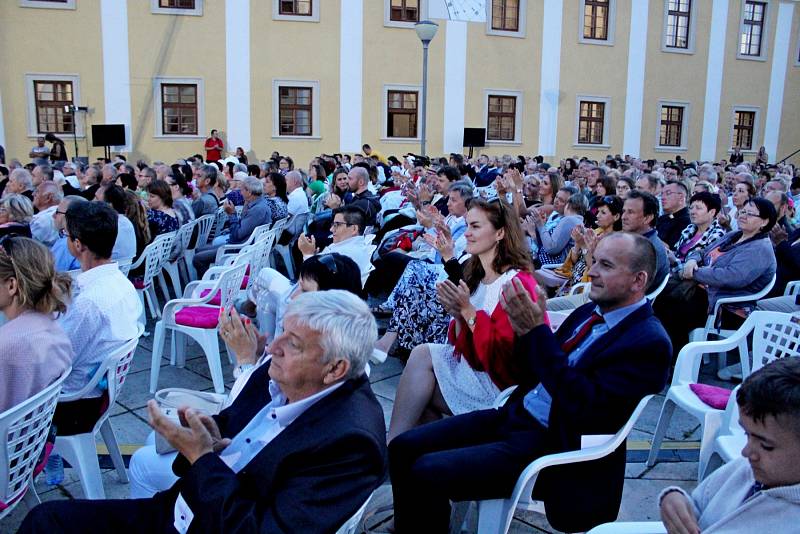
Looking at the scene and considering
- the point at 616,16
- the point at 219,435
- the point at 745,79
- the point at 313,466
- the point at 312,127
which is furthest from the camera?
the point at 745,79

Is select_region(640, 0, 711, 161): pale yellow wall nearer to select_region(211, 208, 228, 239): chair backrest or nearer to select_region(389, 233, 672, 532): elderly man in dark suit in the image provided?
select_region(211, 208, 228, 239): chair backrest

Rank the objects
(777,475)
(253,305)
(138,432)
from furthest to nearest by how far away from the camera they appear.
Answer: (253,305), (138,432), (777,475)

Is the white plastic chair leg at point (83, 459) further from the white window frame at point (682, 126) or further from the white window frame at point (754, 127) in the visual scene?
the white window frame at point (754, 127)

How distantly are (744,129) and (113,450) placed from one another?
28.1m

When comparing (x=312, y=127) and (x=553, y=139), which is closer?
(x=312, y=127)

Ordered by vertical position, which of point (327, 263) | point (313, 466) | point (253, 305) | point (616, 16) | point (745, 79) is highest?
point (616, 16)

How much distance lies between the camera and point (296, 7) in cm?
2120

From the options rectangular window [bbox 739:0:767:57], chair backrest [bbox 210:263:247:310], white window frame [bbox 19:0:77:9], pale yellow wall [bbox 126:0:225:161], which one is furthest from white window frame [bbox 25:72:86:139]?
rectangular window [bbox 739:0:767:57]

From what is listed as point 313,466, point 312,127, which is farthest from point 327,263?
point 312,127

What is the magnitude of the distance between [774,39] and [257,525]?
29759mm

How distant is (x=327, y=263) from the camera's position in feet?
11.9

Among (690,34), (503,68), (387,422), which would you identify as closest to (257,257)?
(387,422)

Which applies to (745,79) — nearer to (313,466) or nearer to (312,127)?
(312,127)

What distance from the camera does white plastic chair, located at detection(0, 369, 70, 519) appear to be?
2.35 meters
